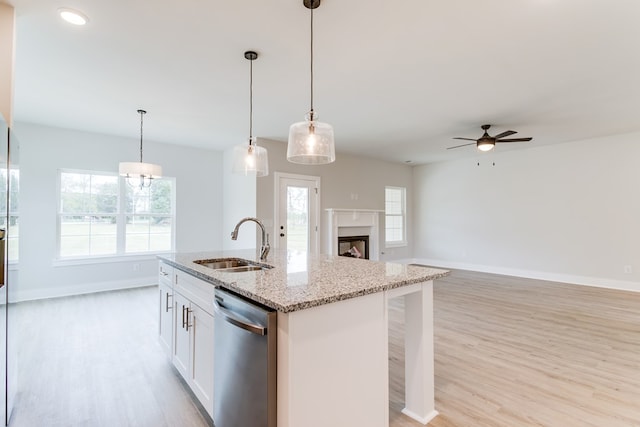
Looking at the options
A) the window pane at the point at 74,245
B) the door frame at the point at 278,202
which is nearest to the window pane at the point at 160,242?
the window pane at the point at 74,245

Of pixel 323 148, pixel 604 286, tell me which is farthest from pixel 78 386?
pixel 604 286

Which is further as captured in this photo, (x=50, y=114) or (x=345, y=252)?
(x=345, y=252)

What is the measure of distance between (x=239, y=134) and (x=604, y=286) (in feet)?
22.0

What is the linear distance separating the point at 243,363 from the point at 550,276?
258 inches

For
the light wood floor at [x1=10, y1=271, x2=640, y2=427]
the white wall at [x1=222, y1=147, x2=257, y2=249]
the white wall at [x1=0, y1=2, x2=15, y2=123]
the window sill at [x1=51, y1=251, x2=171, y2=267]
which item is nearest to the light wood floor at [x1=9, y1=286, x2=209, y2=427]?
the light wood floor at [x1=10, y1=271, x2=640, y2=427]

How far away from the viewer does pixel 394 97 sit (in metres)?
3.64

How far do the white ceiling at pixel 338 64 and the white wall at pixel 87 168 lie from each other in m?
0.42

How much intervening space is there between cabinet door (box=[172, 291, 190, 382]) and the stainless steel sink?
12.6 inches

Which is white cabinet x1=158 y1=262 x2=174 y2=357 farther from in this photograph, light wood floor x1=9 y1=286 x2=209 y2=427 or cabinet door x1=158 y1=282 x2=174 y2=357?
light wood floor x1=9 y1=286 x2=209 y2=427

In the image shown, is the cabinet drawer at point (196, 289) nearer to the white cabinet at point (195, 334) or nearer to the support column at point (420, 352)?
the white cabinet at point (195, 334)

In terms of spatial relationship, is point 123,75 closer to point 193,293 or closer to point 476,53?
point 193,293

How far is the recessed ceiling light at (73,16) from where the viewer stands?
2.11 metres

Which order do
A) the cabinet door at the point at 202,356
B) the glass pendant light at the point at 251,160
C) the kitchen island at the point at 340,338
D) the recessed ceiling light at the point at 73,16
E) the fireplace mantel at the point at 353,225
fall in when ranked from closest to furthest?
the kitchen island at the point at 340,338
the cabinet door at the point at 202,356
the recessed ceiling light at the point at 73,16
the glass pendant light at the point at 251,160
the fireplace mantel at the point at 353,225

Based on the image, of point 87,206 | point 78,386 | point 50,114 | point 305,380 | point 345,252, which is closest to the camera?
point 305,380
